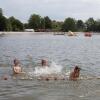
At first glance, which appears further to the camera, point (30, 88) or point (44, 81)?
point (44, 81)

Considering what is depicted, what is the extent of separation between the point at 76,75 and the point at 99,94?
5.22m

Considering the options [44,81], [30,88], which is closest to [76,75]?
[44,81]

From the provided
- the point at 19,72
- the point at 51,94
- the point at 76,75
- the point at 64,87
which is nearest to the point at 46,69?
the point at 19,72

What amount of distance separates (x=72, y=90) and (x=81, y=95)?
165 centimetres

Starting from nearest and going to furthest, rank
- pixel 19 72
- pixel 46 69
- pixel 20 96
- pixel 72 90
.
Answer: pixel 20 96 → pixel 72 90 → pixel 19 72 → pixel 46 69

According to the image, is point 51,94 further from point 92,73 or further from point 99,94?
point 92,73

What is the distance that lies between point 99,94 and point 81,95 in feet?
3.54

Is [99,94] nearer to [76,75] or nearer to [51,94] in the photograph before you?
[51,94]

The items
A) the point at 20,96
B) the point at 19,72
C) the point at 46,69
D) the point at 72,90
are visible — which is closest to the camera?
the point at 20,96

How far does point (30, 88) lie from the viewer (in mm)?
23422

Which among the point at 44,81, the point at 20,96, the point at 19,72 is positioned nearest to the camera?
Result: the point at 20,96

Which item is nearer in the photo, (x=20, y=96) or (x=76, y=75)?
(x=20, y=96)

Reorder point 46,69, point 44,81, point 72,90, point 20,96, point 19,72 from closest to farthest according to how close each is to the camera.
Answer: point 20,96 → point 72,90 → point 44,81 → point 19,72 → point 46,69

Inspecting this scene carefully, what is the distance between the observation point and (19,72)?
29359 millimetres
